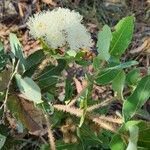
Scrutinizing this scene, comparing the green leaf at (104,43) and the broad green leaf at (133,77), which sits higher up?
the green leaf at (104,43)

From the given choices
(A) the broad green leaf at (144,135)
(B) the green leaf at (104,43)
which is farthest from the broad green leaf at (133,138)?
(B) the green leaf at (104,43)

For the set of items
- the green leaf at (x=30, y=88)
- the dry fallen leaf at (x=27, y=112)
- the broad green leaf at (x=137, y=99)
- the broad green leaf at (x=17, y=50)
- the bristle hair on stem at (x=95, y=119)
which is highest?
the broad green leaf at (x=17, y=50)

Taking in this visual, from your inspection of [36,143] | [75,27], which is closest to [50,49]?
[75,27]

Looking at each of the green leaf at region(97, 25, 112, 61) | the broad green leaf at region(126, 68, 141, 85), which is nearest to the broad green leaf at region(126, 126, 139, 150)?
the green leaf at region(97, 25, 112, 61)

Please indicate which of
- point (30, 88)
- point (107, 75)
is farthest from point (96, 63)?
point (30, 88)

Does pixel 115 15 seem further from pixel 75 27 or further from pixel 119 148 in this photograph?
pixel 119 148

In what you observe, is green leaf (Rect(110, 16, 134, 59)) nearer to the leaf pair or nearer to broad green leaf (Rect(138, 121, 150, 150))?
the leaf pair

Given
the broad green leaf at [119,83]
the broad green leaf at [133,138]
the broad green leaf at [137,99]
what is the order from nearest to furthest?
the broad green leaf at [133,138]
the broad green leaf at [137,99]
the broad green leaf at [119,83]

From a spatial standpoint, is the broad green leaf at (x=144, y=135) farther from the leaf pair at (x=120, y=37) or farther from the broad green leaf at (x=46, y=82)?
the broad green leaf at (x=46, y=82)
